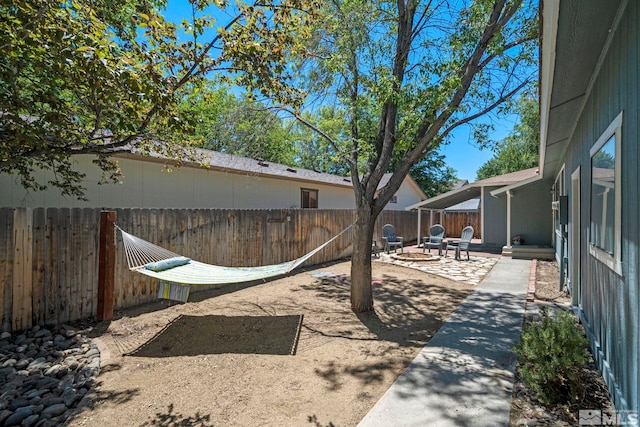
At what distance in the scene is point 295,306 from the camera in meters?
5.78

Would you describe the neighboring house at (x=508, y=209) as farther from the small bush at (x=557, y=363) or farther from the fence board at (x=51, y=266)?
the fence board at (x=51, y=266)

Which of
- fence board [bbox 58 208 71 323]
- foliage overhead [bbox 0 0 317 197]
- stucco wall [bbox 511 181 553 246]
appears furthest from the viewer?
stucco wall [bbox 511 181 553 246]

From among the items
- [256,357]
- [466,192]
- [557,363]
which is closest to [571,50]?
[557,363]

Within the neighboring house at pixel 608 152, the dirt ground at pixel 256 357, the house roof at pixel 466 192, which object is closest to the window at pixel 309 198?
the house roof at pixel 466 192

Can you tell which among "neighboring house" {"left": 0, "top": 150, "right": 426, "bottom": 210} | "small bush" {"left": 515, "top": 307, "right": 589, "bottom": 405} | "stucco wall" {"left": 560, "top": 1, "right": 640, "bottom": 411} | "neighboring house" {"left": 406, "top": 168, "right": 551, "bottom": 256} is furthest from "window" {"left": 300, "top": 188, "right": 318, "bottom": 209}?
"small bush" {"left": 515, "top": 307, "right": 589, "bottom": 405}

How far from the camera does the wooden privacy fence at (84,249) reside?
13.3 ft

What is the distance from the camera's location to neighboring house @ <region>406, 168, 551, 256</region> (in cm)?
1298

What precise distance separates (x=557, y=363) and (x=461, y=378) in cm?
86

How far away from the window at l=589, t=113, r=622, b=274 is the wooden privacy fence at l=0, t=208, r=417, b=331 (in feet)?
19.8

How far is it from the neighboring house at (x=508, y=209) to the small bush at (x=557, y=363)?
1057 centimetres

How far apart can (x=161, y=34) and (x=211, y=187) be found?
19.9 feet

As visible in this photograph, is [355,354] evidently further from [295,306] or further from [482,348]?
[295,306]

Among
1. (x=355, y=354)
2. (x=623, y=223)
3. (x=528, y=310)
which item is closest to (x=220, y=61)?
(x=355, y=354)

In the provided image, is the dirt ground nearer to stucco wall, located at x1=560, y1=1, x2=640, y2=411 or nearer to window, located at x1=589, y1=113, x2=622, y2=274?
stucco wall, located at x1=560, y1=1, x2=640, y2=411
